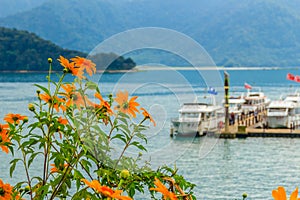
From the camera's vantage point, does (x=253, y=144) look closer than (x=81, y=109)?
No

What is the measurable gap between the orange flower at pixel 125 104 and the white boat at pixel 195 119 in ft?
90.7

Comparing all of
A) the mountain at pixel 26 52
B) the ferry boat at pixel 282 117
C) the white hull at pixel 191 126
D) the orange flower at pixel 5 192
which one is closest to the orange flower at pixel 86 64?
the orange flower at pixel 5 192

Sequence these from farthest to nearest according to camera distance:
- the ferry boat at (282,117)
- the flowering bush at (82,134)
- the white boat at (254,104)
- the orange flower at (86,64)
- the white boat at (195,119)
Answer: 1. the white boat at (254,104)
2. the ferry boat at (282,117)
3. the white boat at (195,119)
4. the orange flower at (86,64)
5. the flowering bush at (82,134)

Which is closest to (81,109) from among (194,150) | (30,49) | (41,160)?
(41,160)

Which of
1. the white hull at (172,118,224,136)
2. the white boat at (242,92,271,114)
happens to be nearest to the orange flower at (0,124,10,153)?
the white hull at (172,118,224,136)

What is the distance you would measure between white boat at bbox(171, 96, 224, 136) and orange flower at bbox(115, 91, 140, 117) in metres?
27.6

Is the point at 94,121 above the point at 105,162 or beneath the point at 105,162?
above

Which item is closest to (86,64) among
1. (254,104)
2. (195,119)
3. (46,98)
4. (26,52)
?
(46,98)

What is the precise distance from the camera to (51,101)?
2.96 metres

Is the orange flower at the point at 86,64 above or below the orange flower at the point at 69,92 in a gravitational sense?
above

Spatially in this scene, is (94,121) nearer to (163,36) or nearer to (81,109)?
(81,109)

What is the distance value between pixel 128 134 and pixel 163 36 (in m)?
0.51

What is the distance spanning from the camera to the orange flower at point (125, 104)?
113 inches

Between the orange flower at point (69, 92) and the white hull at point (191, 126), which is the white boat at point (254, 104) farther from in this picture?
the orange flower at point (69, 92)
